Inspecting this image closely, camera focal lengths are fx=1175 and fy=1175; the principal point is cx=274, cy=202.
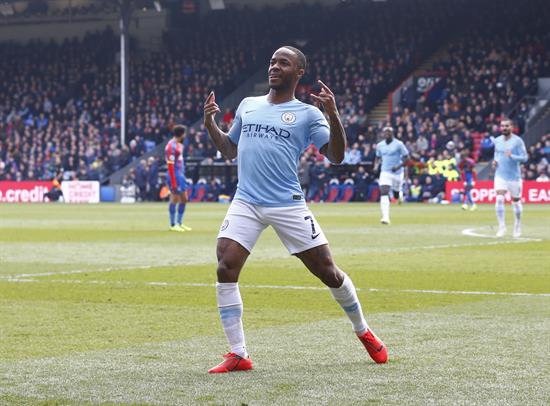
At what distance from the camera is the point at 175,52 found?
Result: 65.2m

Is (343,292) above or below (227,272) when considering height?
below

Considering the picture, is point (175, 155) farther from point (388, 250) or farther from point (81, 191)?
point (81, 191)

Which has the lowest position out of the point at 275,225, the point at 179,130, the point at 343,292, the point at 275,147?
the point at 343,292

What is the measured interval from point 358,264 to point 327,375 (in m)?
9.97

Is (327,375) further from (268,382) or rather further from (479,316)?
(479,316)

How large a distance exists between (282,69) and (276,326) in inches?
115

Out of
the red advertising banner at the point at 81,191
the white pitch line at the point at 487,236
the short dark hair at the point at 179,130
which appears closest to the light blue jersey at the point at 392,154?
the white pitch line at the point at 487,236

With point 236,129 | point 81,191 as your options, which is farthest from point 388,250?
point 81,191

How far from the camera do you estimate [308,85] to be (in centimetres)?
5797

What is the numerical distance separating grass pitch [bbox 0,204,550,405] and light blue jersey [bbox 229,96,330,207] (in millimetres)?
1193

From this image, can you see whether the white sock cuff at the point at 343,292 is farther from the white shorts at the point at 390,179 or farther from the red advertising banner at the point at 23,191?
the red advertising banner at the point at 23,191

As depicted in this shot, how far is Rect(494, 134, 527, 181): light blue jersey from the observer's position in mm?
24375

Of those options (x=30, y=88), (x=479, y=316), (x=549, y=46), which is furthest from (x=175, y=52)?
(x=479, y=316)

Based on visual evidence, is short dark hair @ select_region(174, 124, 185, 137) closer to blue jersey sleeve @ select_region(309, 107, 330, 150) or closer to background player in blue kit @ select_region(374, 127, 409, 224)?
background player in blue kit @ select_region(374, 127, 409, 224)
